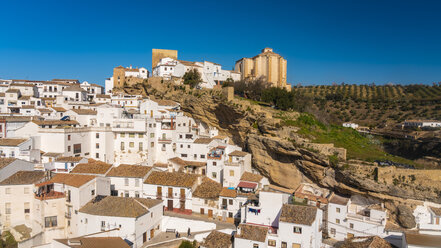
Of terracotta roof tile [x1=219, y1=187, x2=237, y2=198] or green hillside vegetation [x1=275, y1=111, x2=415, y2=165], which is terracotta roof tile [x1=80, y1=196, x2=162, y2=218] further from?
green hillside vegetation [x1=275, y1=111, x2=415, y2=165]

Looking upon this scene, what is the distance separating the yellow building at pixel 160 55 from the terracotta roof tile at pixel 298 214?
131ft

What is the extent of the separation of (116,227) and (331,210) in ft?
53.2

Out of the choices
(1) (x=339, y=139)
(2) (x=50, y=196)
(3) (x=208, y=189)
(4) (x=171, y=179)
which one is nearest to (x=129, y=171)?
(4) (x=171, y=179)

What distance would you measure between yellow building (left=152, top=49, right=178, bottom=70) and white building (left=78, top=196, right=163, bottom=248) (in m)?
34.7

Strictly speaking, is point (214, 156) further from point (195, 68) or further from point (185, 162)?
point (195, 68)

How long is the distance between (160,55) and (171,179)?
33.2m

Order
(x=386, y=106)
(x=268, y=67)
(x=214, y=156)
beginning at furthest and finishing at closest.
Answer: (x=386, y=106) → (x=268, y=67) → (x=214, y=156)

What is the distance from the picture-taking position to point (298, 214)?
70.6ft

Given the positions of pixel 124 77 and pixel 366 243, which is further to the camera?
pixel 124 77

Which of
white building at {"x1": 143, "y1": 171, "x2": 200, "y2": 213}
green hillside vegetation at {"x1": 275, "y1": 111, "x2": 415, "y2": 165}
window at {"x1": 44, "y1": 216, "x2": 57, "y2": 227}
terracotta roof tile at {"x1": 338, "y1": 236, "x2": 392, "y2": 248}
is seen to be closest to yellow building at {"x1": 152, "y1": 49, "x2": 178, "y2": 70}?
green hillside vegetation at {"x1": 275, "y1": 111, "x2": 415, "y2": 165}

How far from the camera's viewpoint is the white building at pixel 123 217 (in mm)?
21500

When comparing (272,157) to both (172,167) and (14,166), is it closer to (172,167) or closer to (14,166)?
(172,167)

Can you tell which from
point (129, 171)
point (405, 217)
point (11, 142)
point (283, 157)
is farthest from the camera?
point (283, 157)

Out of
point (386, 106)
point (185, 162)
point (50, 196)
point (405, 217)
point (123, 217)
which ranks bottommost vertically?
point (405, 217)
